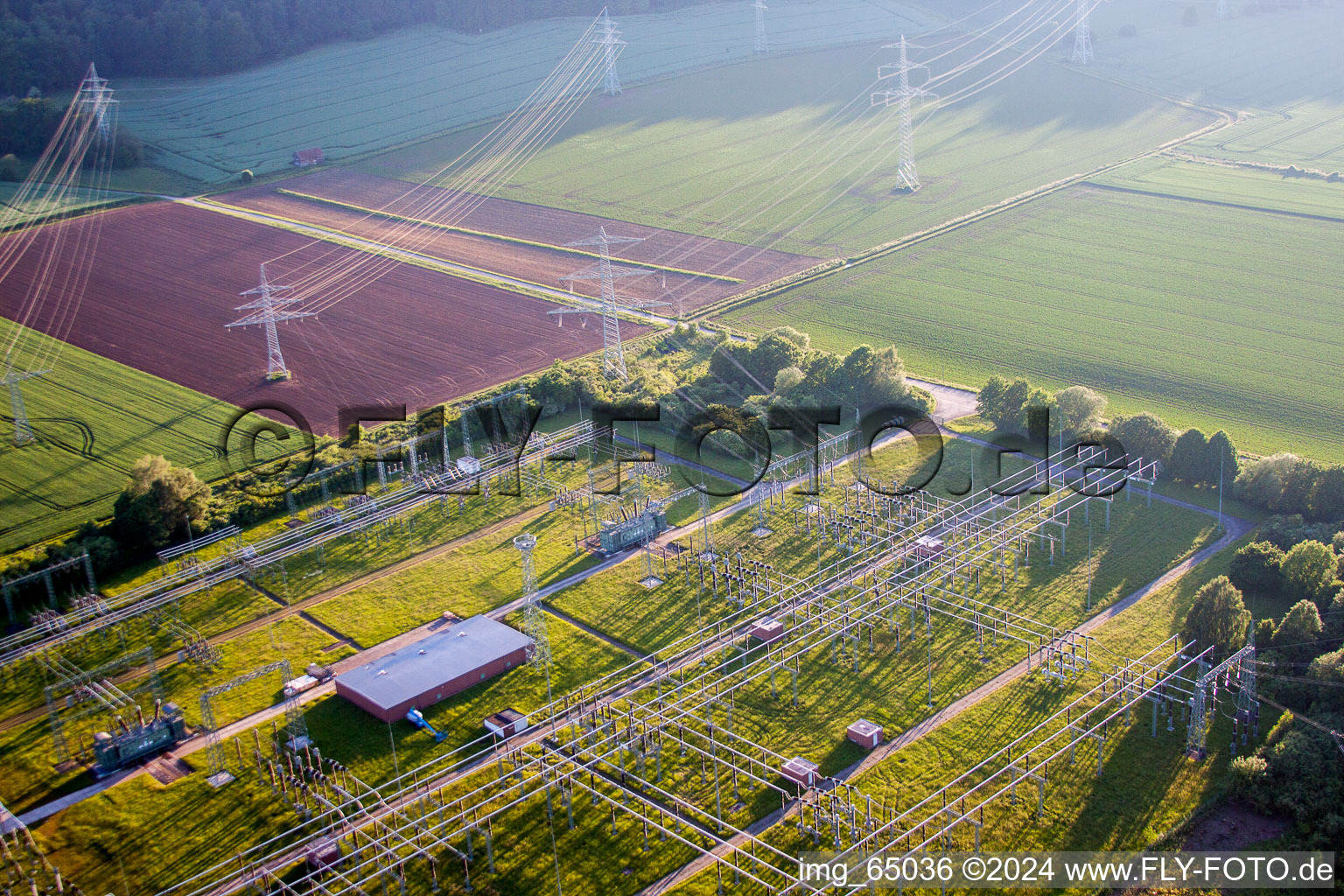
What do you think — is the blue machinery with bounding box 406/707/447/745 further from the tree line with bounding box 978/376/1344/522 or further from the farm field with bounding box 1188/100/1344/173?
the farm field with bounding box 1188/100/1344/173

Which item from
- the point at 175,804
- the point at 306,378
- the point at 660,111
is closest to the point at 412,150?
the point at 660,111

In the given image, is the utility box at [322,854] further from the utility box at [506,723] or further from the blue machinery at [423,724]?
the utility box at [506,723]

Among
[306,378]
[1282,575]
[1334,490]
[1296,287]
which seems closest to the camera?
[1282,575]

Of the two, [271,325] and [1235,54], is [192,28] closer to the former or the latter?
[271,325]

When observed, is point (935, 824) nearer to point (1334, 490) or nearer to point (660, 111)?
point (1334, 490)

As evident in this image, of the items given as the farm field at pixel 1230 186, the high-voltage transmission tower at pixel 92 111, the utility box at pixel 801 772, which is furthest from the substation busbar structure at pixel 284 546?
the high-voltage transmission tower at pixel 92 111

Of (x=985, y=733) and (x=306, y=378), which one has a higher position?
(x=306, y=378)

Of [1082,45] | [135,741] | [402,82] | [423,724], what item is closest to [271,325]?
[135,741]
